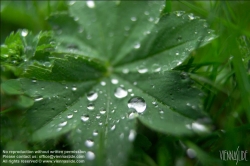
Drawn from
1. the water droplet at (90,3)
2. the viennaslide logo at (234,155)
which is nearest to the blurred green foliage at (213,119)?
the viennaslide logo at (234,155)

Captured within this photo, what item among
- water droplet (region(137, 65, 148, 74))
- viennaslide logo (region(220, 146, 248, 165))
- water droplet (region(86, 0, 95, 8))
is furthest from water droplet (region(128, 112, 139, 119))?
water droplet (region(86, 0, 95, 8))

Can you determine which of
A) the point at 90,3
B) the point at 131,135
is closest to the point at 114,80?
the point at 131,135

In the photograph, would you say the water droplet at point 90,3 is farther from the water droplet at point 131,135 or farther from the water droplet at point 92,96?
the water droplet at point 131,135

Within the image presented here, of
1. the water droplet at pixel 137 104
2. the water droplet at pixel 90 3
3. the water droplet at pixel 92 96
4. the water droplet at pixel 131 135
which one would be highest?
the water droplet at pixel 90 3

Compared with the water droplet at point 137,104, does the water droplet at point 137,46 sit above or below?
above

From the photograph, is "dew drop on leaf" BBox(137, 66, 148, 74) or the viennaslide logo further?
"dew drop on leaf" BBox(137, 66, 148, 74)

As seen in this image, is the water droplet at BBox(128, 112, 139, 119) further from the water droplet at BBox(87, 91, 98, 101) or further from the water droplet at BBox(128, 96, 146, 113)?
the water droplet at BBox(87, 91, 98, 101)

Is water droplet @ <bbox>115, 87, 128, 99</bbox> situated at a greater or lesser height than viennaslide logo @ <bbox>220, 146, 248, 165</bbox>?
greater
